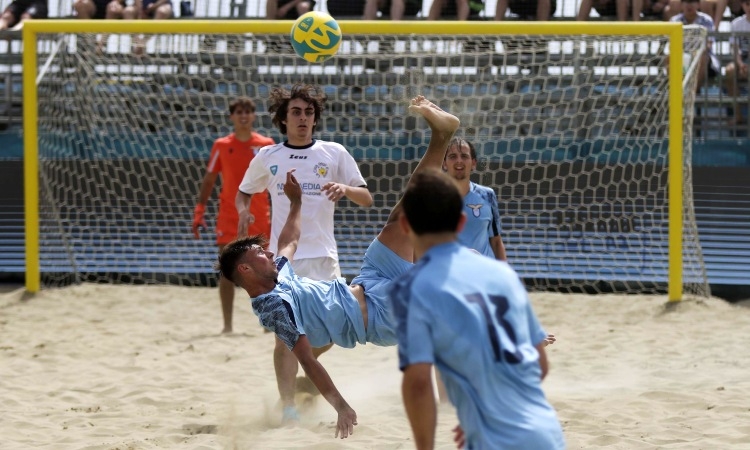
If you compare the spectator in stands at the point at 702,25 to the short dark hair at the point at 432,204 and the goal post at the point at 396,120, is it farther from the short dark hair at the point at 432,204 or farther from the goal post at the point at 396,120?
the short dark hair at the point at 432,204

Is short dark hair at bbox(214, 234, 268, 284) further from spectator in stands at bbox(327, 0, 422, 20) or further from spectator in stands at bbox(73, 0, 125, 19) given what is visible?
spectator in stands at bbox(73, 0, 125, 19)

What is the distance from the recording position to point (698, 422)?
5.64 metres

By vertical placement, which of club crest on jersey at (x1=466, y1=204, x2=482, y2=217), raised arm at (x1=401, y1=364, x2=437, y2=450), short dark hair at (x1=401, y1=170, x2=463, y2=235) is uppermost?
short dark hair at (x1=401, y1=170, x2=463, y2=235)

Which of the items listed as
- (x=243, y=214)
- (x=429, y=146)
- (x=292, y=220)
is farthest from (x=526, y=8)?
(x=429, y=146)

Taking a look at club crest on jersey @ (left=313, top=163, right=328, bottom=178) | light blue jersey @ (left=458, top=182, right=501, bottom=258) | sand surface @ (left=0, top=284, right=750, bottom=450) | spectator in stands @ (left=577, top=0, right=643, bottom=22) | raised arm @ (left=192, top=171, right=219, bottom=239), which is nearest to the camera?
sand surface @ (left=0, top=284, right=750, bottom=450)

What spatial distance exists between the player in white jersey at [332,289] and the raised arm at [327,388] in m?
0.04

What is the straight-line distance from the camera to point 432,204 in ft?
8.96

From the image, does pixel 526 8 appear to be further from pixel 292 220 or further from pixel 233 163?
pixel 292 220

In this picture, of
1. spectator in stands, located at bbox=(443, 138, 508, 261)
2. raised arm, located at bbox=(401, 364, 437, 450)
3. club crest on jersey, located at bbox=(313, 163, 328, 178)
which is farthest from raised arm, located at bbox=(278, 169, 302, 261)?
raised arm, located at bbox=(401, 364, 437, 450)

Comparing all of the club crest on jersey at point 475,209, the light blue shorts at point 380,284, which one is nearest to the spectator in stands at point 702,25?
the club crest on jersey at point 475,209

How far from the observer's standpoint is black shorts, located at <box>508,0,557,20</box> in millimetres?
11953

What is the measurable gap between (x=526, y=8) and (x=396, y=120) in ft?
7.45

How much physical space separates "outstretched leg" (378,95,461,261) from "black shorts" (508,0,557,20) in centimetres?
759

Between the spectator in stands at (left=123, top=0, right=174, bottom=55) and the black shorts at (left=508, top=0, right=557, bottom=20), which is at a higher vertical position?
the black shorts at (left=508, top=0, right=557, bottom=20)
